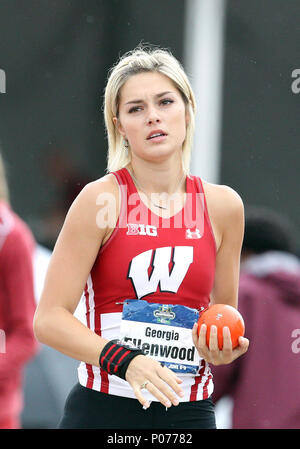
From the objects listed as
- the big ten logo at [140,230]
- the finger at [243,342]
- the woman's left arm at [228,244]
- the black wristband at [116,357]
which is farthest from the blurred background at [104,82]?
the black wristband at [116,357]

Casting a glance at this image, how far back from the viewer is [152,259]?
117 inches

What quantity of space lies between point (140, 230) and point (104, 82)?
6112mm

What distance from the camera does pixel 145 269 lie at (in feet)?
9.73

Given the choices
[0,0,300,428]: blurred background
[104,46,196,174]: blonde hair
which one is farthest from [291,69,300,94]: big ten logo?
[104,46,196,174]: blonde hair

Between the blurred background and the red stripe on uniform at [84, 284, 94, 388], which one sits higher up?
the blurred background

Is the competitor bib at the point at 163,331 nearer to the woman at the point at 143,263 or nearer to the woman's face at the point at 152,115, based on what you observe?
the woman at the point at 143,263

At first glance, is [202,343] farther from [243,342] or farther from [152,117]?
[152,117]

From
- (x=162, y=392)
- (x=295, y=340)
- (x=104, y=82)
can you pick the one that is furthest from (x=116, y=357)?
(x=104, y=82)

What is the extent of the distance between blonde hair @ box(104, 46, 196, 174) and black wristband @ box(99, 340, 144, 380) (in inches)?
27.0

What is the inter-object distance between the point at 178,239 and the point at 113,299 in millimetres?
290

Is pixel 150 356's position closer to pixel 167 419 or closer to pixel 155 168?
pixel 167 419

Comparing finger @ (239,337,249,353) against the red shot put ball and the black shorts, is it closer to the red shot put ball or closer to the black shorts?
the red shot put ball

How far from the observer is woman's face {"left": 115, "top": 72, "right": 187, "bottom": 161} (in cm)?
304

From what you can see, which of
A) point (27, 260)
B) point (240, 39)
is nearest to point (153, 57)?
point (27, 260)
